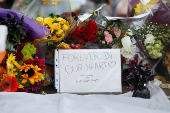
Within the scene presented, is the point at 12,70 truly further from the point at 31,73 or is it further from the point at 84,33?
the point at 84,33

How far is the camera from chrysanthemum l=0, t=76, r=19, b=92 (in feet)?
2.84

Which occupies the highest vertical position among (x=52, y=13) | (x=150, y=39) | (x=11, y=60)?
(x=52, y=13)

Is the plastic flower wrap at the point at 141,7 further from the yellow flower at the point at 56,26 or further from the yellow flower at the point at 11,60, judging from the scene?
the yellow flower at the point at 11,60

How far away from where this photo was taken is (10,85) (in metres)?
0.88

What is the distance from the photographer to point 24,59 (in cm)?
95

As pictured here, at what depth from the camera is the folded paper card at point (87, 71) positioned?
102 centimetres

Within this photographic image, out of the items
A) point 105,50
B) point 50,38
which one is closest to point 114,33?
point 105,50

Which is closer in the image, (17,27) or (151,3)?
(17,27)

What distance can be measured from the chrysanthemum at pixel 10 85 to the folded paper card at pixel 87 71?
0.22 meters

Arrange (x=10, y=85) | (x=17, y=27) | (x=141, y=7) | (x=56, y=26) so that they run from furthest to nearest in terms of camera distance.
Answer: (x=141, y=7), (x=56, y=26), (x=10, y=85), (x=17, y=27)

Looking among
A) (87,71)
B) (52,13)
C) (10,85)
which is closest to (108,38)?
(87,71)

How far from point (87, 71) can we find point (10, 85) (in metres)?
0.39

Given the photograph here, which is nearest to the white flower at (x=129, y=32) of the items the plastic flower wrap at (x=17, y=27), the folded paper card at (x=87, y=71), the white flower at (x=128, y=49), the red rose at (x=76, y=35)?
the white flower at (x=128, y=49)

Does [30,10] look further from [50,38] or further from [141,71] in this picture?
[141,71]
